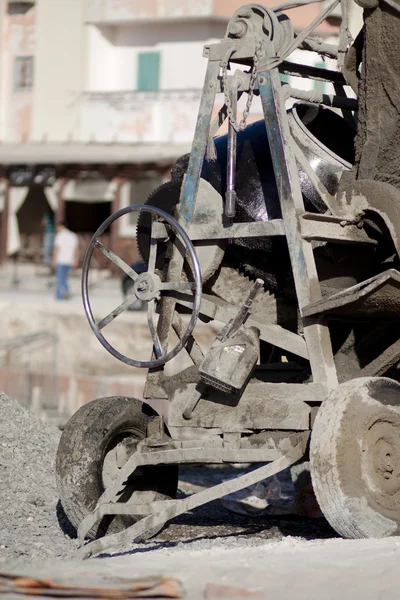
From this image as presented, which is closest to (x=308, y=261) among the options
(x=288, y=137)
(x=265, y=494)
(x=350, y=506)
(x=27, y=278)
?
(x=288, y=137)

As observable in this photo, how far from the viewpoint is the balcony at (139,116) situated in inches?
1409

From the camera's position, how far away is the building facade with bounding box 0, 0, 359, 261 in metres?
35.6

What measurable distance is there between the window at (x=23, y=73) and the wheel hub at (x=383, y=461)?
35285 mm

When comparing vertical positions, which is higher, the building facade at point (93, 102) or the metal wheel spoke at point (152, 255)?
the metal wheel spoke at point (152, 255)

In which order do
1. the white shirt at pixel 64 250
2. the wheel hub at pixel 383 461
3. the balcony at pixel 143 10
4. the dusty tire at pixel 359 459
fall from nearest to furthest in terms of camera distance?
the dusty tire at pixel 359 459
the wheel hub at pixel 383 461
the white shirt at pixel 64 250
the balcony at pixel 143 10

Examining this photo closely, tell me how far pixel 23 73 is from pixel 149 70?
4745 mm

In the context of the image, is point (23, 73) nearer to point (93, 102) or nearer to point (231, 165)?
point (93, 102)

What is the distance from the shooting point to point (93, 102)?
37375 mm

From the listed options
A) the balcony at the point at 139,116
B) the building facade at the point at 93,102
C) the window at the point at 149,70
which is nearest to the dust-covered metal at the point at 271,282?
the building facade at the point at 93,102

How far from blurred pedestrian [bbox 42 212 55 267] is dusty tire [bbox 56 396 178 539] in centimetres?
2885

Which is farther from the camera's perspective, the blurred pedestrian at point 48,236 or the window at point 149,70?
the window at point 149,70

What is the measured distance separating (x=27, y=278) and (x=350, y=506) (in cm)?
2878

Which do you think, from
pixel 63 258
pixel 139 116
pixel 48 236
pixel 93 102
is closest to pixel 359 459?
pixel 63 258

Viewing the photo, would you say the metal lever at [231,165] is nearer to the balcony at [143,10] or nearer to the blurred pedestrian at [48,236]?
the blurred pedestrian at [48,236]
